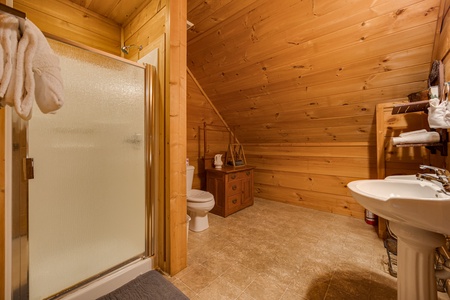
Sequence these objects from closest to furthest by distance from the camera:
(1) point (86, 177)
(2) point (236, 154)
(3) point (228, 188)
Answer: (1) point (86, 177) → (3) point (228, 188) → (2) point (236, 154)

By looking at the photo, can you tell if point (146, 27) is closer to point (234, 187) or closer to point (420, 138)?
point (234, 187)

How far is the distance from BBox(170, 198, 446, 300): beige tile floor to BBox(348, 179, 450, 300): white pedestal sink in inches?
20.6

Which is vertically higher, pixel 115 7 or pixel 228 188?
pixel 115 7

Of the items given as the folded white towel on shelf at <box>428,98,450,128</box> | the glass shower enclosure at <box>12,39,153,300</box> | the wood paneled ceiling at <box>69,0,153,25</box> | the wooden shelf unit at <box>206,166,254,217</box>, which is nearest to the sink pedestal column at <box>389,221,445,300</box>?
the folded white towel on shelf at <box>428,98,450,128</box>

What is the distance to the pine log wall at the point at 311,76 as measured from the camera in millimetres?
1623

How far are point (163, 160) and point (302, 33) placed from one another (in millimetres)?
1778

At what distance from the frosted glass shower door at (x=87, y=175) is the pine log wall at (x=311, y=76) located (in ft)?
4.22

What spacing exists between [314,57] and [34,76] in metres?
2.20

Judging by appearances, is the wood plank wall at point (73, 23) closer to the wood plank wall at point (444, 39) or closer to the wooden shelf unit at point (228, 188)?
the wooden shelf unit at point (228, 188)

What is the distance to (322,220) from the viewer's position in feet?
8.30

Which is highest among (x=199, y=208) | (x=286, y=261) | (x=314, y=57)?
(x=314, y=57)

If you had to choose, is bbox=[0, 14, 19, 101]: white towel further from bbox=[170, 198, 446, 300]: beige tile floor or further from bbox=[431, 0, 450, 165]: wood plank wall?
bbox=[431, 0, 450, 165]: wood plank wall

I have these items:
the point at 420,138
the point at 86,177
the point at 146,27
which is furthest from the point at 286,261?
the point at 146,27

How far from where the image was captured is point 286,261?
1.65 metres
